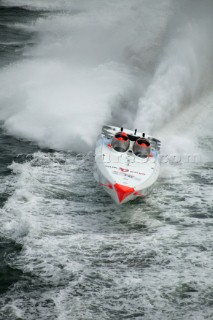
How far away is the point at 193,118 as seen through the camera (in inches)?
1271

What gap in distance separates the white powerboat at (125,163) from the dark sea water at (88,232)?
1.04m

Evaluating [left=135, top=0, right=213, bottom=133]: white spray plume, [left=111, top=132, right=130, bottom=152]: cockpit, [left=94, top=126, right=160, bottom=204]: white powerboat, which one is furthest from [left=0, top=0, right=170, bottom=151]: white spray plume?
[left=111, top=132, right=130, bottom=152]: cockpit

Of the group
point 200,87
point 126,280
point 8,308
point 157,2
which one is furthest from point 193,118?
point 157,2

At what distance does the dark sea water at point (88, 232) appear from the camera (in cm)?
1496

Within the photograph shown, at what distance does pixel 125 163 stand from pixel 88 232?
4500 millimetres

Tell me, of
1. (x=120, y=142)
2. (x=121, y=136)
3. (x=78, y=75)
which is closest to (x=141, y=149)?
(x=120, y=142)

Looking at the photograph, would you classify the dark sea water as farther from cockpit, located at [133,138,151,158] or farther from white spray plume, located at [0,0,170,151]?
cockpit, located at [133,138,151,158]

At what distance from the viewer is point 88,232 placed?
18734mm

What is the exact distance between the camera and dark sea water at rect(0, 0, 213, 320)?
15.0m

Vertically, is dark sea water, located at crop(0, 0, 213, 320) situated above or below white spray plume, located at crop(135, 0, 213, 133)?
below

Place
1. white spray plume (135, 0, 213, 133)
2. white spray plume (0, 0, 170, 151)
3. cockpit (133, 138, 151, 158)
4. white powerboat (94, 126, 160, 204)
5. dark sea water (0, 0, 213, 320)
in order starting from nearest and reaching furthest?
dark sea water (0, 0, 213, 320), white powerboat (94, 126, 160, 204), cockpit (133, 138, 151, 158), white spray plume (0, 0, 170, 151), white spray plume (135, 0, 213, 133)

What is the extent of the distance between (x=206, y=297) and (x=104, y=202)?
7.28 metres

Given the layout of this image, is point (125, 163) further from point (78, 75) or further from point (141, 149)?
point (78, 75)

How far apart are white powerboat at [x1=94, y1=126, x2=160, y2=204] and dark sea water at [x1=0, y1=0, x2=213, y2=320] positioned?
3.43ft
